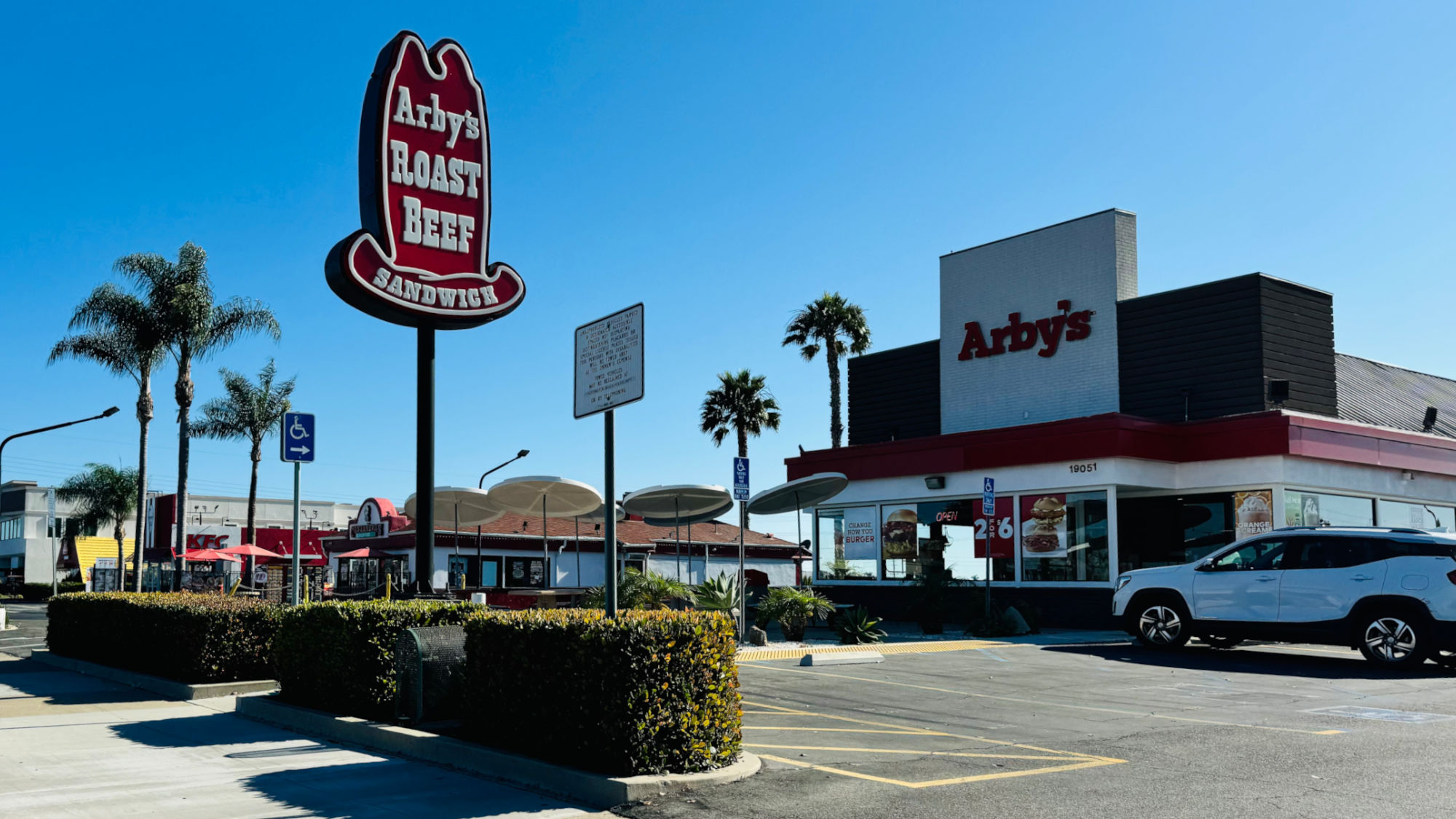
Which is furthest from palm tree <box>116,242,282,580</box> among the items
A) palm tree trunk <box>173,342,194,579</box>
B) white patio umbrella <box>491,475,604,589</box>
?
white patio umbrella <box>491,475,604,589</box>

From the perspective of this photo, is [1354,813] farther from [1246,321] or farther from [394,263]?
[1246,321]

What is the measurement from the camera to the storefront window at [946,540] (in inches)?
963

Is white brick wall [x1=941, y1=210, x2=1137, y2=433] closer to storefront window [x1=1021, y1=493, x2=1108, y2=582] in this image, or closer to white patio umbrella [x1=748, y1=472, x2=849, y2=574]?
storefront window [x1=1021, y1=493, x2=1108, y2=582]

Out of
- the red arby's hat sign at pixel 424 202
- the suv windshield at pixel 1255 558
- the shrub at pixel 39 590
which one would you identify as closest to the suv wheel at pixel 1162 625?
the suv windshield at pixel 1255 558

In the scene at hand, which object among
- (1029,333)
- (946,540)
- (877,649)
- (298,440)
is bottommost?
(877,649)

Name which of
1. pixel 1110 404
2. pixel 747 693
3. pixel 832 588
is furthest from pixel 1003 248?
pixel 747 693

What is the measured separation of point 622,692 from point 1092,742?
13.4 ft

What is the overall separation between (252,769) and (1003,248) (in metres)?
23.0

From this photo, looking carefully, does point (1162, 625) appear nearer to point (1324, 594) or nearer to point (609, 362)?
point (1324, 594)

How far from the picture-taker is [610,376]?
8.73m

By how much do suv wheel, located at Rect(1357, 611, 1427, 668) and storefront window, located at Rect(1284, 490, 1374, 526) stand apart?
7331 mm

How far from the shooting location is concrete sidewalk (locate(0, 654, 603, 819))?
283 inches

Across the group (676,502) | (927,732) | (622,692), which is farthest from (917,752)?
(676,502)

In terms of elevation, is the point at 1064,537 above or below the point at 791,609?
above
